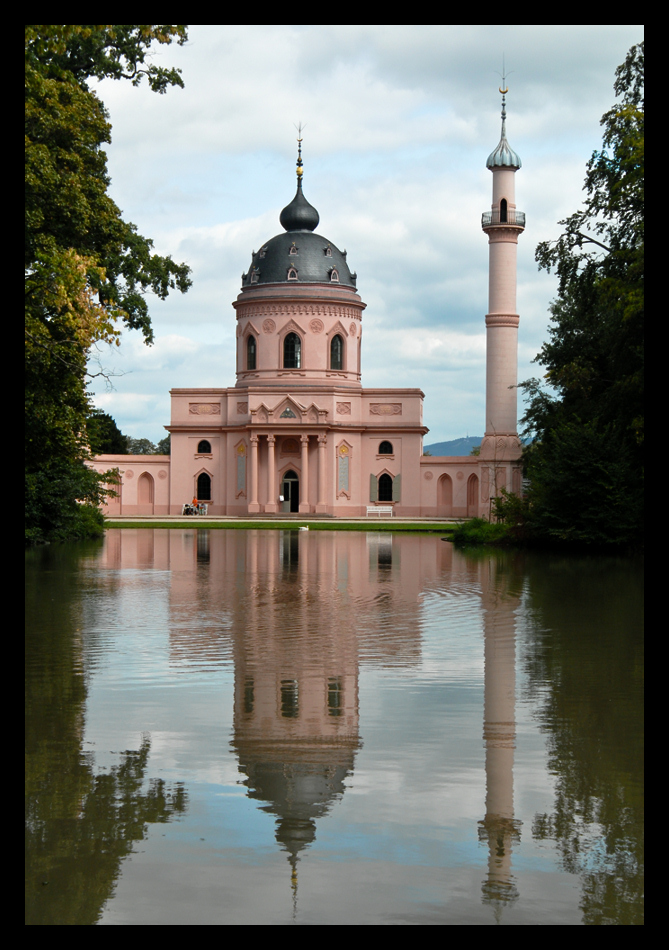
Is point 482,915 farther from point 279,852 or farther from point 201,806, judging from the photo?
point 201,806

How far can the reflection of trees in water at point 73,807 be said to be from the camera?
4961 millimetres

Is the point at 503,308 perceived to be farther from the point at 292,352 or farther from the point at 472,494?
the point at 292,352

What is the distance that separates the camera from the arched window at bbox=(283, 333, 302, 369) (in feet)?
234

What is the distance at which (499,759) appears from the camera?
728 cm

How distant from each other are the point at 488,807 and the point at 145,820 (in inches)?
75.4

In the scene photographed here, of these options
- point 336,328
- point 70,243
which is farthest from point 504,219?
point 70,243

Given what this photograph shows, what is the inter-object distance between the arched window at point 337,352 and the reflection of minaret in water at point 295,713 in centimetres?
5639

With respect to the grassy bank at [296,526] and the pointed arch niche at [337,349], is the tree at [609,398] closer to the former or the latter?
the grassy bank at [296,526]

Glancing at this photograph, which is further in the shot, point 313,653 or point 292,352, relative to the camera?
point 292,352

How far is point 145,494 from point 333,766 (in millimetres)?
65890

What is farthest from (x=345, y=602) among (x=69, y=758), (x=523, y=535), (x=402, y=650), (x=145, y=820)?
(x=523, y=535)

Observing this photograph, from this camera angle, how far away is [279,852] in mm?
5430

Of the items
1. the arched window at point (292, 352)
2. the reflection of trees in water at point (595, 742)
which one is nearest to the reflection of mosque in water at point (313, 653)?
the reflection of trees in water at point (595, 742)
